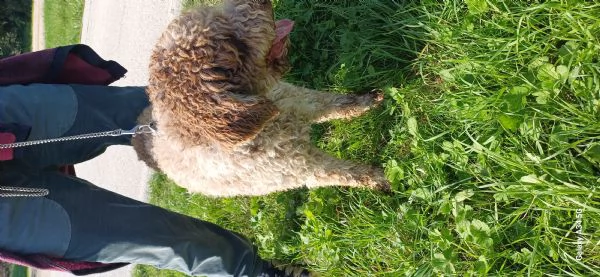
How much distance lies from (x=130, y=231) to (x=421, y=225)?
1.73 meters

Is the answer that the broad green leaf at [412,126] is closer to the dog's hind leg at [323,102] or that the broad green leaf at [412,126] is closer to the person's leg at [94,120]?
the dog's hind leg at [323,102]

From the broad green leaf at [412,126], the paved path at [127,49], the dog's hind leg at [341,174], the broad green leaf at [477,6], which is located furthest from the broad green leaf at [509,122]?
the paved path at [127,49]

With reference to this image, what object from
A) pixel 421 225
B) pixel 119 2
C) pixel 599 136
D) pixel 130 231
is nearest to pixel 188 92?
pixel 130 231

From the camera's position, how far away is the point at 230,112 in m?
2.58

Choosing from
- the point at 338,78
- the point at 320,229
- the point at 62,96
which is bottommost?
the point at 320,229

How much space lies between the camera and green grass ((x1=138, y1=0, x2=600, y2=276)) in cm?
244

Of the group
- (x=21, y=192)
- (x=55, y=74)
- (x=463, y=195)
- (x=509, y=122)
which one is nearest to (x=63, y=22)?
(x=55, y=74)

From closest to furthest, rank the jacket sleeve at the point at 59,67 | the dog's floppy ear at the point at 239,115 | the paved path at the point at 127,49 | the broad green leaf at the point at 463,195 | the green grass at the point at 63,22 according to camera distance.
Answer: the dog's floppy ear at the point at 239,115
the broad green leaf at the point at 463,195
the jacket sleeve at the point at 59,67
the paved path at the point at 127,49
the green grass at the point at 63,22

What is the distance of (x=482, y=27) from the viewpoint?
2914 mm

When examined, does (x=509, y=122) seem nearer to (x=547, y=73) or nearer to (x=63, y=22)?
(x=547, y=73)

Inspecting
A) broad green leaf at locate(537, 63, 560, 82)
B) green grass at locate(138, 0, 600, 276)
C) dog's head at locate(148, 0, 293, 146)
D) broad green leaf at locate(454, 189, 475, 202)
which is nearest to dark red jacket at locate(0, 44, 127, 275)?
dog's head at locate(148, 0, 293, 146)

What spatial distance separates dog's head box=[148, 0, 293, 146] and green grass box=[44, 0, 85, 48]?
→ 690 cm

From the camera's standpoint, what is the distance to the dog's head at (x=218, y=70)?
257cm

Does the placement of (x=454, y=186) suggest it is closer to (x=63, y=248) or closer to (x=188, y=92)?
(x=188, y=92)
